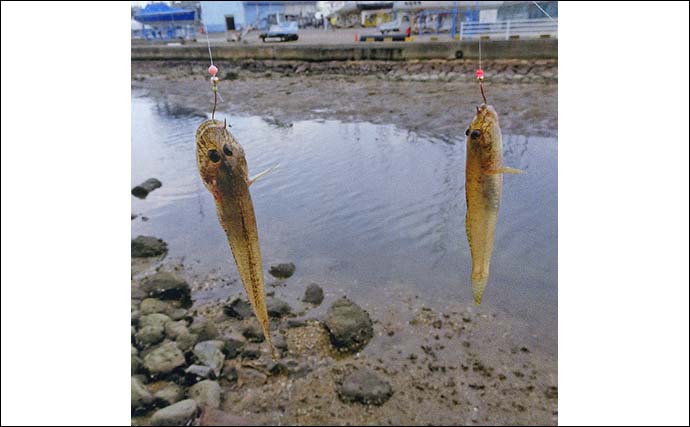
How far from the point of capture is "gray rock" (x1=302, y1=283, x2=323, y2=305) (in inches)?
180

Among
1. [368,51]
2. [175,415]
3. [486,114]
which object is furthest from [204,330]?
[368,51]

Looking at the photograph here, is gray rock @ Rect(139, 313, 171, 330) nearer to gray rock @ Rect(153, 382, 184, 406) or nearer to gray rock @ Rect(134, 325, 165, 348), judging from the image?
gray rock @ Rect(134, 325, 165, 348)

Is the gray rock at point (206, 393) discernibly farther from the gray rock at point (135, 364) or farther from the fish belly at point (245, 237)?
the fish belly at point (245, 237)

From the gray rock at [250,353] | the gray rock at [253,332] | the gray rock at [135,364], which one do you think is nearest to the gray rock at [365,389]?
the gray rock at [250,353]

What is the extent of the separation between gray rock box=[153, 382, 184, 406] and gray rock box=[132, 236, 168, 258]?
8.00 ft

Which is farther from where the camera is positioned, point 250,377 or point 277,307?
point 277,307

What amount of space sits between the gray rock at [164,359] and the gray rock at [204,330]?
10.0 inches

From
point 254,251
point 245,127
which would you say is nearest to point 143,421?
point 254,251

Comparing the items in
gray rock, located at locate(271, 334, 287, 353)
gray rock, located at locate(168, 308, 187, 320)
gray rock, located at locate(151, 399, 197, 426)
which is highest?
gray rock, located at locate(168, 308, 187, 320)

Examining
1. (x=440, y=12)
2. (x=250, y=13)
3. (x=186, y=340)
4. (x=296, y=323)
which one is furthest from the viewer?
(x=250, y=13)

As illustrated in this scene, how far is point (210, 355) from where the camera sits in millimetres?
3781

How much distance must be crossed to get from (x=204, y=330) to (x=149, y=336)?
46cm

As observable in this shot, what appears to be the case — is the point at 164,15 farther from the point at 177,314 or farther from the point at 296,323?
the point at 296,323

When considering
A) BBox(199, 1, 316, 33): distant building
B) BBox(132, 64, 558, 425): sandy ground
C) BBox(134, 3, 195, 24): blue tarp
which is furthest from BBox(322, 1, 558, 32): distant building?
BBox(132, 64, 558, 425): sandy ground
